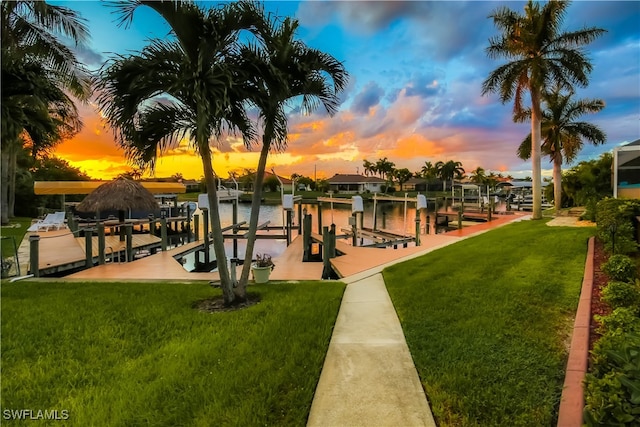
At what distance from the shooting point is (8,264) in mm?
8352

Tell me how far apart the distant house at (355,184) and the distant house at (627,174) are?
72.8m

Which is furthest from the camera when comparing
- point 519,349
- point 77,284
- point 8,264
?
point 8,264

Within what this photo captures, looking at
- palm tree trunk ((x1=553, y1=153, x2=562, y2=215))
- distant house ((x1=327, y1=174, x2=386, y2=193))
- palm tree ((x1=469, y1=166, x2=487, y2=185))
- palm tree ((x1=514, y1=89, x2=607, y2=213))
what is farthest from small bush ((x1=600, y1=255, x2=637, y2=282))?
distant house ((x1=327, y1=174, x2=386, y2=193))

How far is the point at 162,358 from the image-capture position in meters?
3.88

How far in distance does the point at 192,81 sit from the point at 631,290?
643 centimetres

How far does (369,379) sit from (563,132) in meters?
24.4

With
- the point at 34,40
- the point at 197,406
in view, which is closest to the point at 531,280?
the point at 197,406

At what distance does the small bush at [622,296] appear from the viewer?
4.36 metres

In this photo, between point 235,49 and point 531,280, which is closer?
point 235,49

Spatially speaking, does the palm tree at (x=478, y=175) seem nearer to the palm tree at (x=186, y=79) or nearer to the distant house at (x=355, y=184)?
the distant house at (x=355, y=184)

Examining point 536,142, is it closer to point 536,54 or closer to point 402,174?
→ point 536,54

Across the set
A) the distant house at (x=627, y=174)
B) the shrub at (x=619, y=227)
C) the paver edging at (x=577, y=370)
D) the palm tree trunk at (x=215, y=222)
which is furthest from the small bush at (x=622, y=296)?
the distant house at (x=627, y=174)

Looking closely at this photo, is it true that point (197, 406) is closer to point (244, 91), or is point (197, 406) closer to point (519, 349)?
point (519, 349)

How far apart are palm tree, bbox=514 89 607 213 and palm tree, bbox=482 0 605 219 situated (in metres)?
5.98
